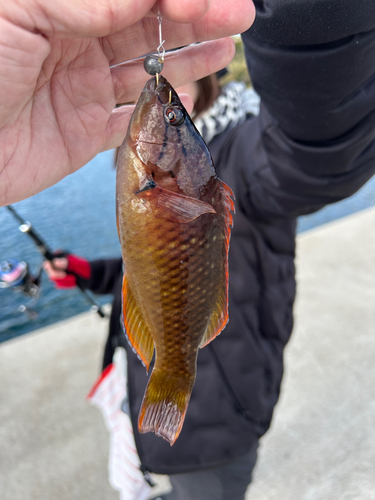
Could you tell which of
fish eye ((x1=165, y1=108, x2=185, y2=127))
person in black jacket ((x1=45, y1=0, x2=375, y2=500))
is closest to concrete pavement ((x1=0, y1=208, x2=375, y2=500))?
person in black jacket ((x1=45, y1=0, x2=375, y2=500))

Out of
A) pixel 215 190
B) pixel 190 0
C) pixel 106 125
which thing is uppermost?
pixel 190 0

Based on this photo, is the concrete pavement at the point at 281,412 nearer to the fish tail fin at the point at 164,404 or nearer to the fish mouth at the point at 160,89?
the fish tail fin at the point at 164,404

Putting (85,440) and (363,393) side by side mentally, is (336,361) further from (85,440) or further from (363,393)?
(85,440)

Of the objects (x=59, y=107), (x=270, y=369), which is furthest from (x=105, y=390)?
(x=59, y=107)

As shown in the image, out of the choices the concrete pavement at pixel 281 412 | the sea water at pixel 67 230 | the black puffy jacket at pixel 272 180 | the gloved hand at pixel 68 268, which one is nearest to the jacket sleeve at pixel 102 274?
the gloved hand at pixel 68 268

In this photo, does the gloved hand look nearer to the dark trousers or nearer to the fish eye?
the dark trousers

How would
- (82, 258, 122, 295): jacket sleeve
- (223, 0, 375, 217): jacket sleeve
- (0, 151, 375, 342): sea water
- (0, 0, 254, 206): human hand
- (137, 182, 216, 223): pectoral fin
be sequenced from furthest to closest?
1. (0, 151, 375, 342): sea water
2. (82, 258, 122, 295): jacket sleeve
3. (223, 0, 375, 217): jacket sleeve
4. (137, 182, 216, 223): pectoral fin
5. (0, 0, 254, 206): human hand

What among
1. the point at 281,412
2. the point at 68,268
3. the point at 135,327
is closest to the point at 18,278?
the point at 68,268
